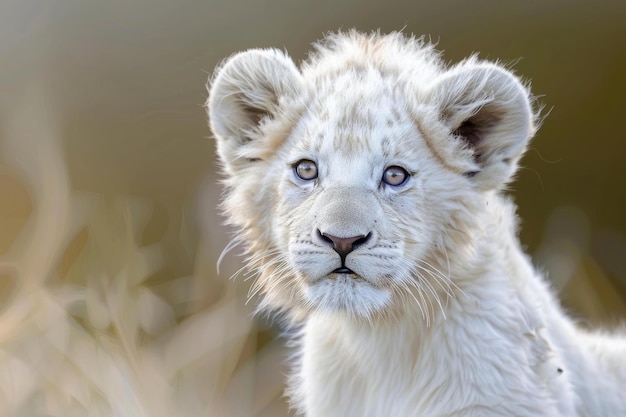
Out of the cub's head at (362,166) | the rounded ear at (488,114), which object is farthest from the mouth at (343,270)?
the rounded ear at (488,114)

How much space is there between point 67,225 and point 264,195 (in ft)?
2.15

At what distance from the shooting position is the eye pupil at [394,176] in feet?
6.35

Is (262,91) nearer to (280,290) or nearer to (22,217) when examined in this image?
(280,290)

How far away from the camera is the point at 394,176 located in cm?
194

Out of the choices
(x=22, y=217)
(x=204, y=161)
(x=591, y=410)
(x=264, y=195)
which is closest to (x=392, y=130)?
(x=264, y=195)

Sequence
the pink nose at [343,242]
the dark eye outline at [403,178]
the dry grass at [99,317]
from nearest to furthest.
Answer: the pink nose at [343,242]
the dark eye outline at [403,178]
the dry grass at [99,317]

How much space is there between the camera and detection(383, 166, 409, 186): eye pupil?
194cm

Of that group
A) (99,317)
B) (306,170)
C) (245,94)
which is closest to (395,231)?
(306,170)

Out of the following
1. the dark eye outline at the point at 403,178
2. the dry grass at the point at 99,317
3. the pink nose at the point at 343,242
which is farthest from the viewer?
the dry grass at the point at 99,317

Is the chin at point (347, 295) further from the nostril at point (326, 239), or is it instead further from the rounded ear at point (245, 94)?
the rounded ear at point (245, 94)

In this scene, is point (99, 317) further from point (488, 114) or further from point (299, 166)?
point (488, 114)

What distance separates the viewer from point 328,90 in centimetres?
209

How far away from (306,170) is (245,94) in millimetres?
291

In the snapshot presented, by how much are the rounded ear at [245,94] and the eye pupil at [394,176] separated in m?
0.33
